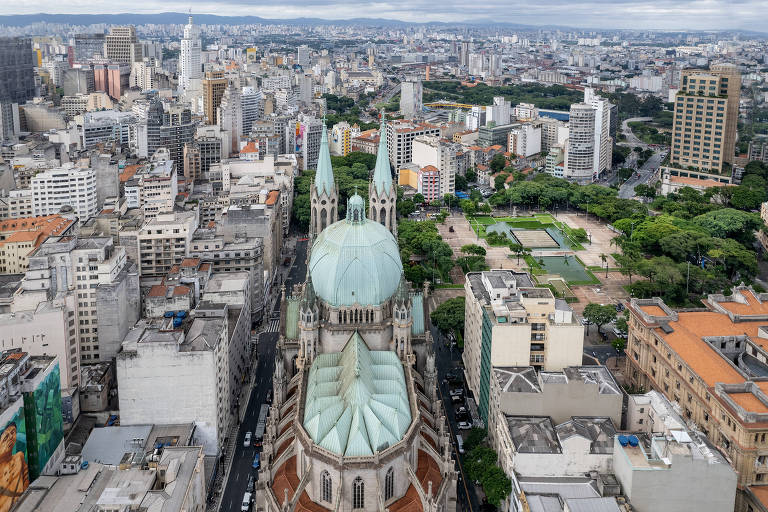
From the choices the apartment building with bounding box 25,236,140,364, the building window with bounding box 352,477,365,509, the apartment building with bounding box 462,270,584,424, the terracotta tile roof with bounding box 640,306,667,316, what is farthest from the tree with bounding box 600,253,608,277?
the building window with bounding box 352,477,365,509

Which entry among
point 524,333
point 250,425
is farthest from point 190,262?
point 524,333

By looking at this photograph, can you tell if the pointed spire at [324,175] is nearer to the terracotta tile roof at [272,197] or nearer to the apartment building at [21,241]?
the terracotta tile roof at [272,197]

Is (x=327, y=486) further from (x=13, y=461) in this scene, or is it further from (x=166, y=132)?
(x=166, y=132)

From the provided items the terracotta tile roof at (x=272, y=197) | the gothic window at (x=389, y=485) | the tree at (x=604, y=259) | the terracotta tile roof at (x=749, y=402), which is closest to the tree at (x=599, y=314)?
the tree at (x=604, y=259)

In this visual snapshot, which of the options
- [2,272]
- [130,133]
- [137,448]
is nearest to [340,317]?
[137,448]

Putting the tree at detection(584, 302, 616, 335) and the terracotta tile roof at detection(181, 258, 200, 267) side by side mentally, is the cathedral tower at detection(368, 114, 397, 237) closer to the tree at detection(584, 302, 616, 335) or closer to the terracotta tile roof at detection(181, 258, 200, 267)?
the terracotta tile roof at detection(181, 258, 200, 267)
